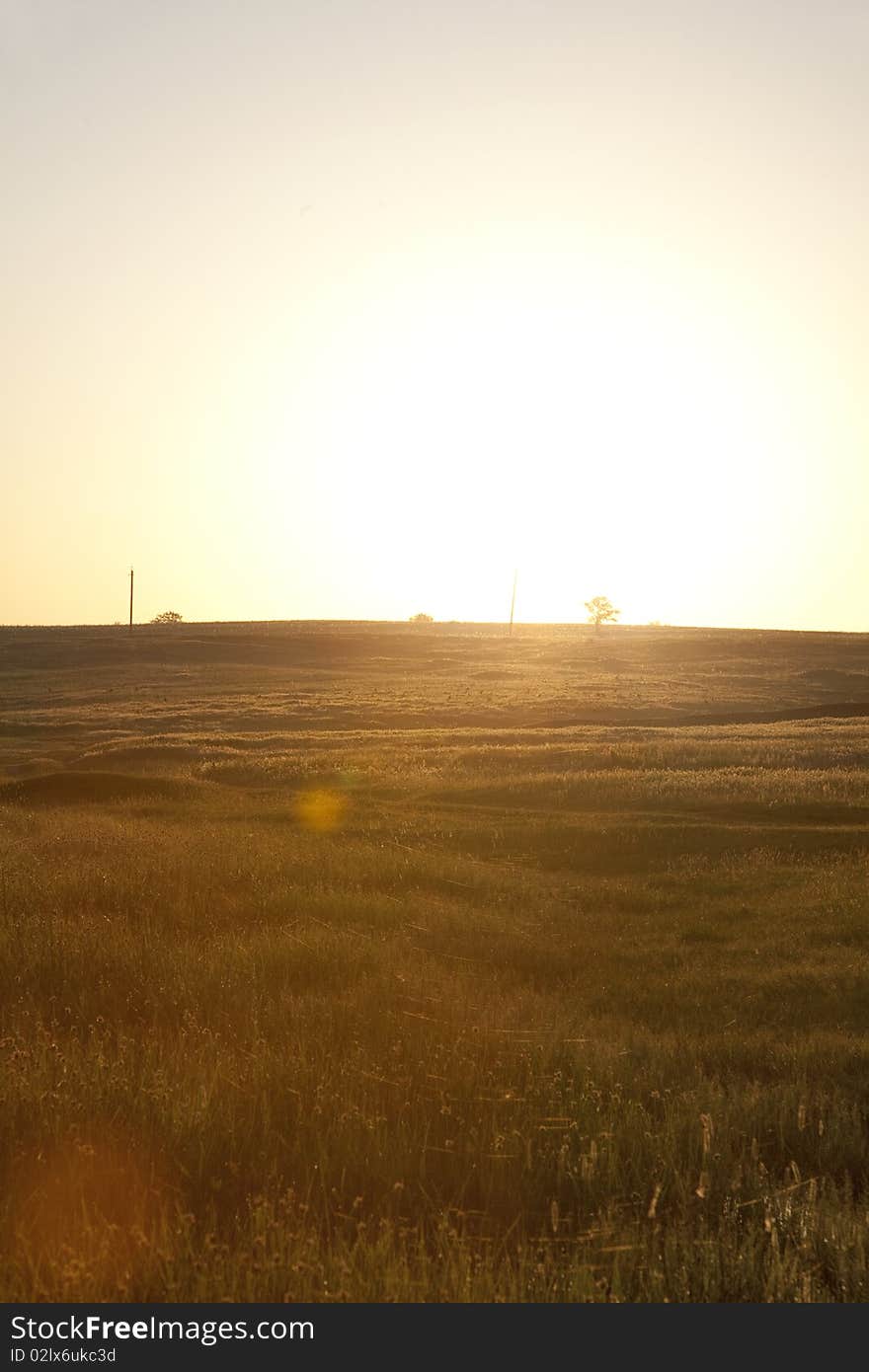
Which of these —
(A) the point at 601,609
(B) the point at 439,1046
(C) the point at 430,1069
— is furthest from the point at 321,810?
(A) the point at 601,609

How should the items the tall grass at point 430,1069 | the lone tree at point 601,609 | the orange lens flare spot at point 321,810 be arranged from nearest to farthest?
the tall grass at point 430,1069, the orange lens flare spot at point 321,810, the lone tree at point 601,609

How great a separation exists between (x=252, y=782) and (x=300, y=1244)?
28.1 m

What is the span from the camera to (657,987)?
11641mm

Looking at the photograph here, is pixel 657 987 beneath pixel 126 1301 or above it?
beneath

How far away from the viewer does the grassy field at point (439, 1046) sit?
5422 mm

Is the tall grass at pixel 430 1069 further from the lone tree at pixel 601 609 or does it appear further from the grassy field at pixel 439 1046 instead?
the lone tree at pixel 601 609

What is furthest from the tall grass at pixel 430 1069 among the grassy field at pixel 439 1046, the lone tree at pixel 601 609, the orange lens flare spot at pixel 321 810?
the lone tree at pixel 601 609

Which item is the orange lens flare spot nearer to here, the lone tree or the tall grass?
the tall grass

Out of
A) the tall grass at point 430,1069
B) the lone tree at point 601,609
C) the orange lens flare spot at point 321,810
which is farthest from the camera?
the lone tree at point 601,609

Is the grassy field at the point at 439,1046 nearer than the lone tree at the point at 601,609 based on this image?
Yes

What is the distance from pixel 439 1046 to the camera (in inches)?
336

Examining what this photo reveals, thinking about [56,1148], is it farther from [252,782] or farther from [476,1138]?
[252,782]

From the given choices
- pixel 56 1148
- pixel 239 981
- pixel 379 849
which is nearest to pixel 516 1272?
pixel 56 1148

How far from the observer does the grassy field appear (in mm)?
5422
